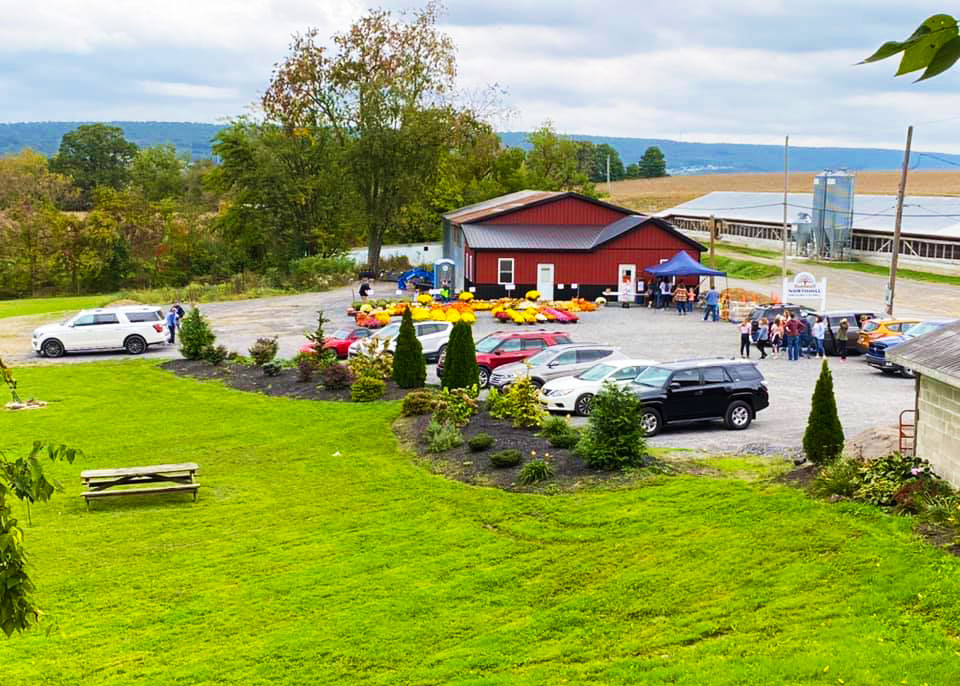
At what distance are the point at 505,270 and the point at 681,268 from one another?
8.94m

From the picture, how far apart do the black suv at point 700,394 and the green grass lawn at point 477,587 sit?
439 centimetres

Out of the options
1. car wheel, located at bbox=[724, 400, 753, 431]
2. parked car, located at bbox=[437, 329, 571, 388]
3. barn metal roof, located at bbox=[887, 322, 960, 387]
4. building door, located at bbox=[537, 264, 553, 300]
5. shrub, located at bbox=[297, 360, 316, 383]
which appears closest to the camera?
barn metal roof, located at bbox=[887, 322, 960, 387]

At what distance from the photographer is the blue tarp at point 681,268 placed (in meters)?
47.8

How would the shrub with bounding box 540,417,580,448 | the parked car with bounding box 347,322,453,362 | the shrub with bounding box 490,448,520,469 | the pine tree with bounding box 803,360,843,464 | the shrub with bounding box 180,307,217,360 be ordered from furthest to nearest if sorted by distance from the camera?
the shrub with bounding box 180,307,217,360, the parked car with bounding box 347,322,453,362, the shrub with bounding box 540,417,580,448, the shrub with bounding box 490,448,520,469, the pine tree with bounding box 803,360,843,464

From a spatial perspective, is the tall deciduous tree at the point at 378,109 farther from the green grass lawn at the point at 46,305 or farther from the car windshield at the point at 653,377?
the car windshield at the point at 653,377

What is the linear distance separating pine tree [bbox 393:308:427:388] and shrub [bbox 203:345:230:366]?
27.4ft

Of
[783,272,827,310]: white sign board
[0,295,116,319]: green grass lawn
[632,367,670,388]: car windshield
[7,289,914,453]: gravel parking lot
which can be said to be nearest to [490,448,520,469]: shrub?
[7,289,914,453]: gravel parking lot

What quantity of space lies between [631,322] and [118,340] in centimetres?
2106

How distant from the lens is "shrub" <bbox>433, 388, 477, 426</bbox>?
22.2 metres

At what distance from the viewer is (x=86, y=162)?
361ft

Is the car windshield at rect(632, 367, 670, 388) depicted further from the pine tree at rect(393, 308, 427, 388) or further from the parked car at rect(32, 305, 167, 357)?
the parked car at rect(32, 305, 167, 357)

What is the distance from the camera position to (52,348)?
37031 millimetres

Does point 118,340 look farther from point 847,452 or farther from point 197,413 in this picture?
point 847,452

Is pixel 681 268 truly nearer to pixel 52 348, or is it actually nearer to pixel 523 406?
pixel 52 348
